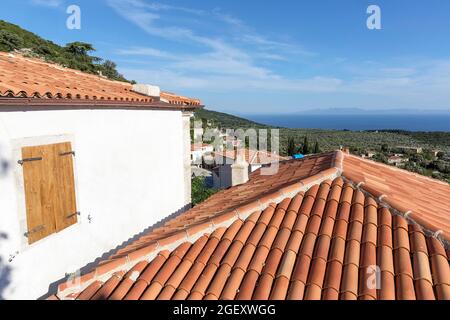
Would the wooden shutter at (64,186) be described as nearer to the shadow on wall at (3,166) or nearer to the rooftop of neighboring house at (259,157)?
the shadow on wall at (3,166)

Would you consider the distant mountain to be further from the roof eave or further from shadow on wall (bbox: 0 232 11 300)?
shadow on wall (bbox: 0 232 11 300)

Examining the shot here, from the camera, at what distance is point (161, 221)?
30.9 ft

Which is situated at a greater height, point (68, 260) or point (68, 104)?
point (68, 104)

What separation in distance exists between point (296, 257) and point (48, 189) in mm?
3971

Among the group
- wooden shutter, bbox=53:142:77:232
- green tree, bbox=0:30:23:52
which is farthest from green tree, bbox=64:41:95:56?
wooden shutter, bbox=53:142:77:232

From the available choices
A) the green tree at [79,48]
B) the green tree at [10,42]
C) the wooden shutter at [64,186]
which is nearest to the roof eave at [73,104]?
the wooden shutter at [64,186]

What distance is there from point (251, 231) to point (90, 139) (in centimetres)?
365

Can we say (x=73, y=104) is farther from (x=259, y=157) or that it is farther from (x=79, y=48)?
(x=79, y=48)

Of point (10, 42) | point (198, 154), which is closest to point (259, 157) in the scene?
point (198, 154)

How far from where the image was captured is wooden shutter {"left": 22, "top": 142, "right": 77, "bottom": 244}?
15.6 feet

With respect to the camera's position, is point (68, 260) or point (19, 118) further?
point (68, 260)
